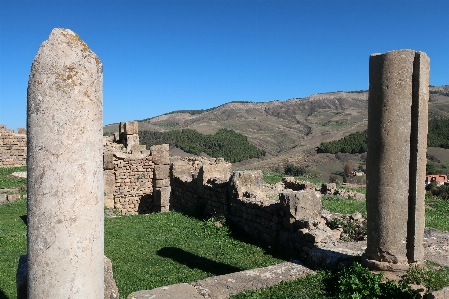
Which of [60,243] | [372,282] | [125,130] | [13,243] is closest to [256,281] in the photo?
[372,282]

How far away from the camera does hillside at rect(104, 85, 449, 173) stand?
60325 millimetres

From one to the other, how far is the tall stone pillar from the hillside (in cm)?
3260

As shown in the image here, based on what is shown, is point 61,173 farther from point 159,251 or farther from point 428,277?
point 159,251

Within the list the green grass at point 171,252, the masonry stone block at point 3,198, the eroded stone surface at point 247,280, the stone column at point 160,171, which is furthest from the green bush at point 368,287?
the masonry stone block at point 3,198

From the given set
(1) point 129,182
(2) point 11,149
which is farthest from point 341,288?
(2) point 11,149

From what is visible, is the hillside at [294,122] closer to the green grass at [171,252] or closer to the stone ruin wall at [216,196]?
the stone ruin wall at [216,196]

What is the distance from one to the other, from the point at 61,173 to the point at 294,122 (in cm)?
9319

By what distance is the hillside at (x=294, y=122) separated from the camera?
60.3 metres

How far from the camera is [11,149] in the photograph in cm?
1950

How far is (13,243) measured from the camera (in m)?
8.31

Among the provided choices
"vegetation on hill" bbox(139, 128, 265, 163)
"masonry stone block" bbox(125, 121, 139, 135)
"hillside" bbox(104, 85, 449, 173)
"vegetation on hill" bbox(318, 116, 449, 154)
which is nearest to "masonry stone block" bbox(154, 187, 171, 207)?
"masonry stone block" bbox(125, 121, 139, 135)

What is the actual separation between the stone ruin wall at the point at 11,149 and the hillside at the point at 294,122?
23508 millimetres

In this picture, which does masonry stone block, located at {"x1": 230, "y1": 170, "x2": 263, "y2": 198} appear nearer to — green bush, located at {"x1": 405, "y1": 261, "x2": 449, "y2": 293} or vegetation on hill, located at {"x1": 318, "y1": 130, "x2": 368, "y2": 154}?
green bush, located at {"x1": 405, "y1": 261, "x2": 449, "y2": 293}

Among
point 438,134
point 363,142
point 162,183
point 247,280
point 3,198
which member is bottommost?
point 247,280
